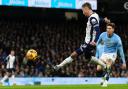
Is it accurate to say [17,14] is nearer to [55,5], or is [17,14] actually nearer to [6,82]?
[55,5]

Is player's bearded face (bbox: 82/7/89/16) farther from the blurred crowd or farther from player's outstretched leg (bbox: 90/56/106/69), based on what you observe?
the blurred crowd

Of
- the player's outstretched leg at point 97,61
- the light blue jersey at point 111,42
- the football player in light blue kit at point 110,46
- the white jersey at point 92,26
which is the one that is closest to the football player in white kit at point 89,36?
the white jersey at point 92,26

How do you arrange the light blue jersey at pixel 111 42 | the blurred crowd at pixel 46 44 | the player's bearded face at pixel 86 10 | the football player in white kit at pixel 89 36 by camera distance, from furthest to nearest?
the blurred crowd at pixel 46 44
the light blue jersey at pixel 111 42
the player's bearded face at pixel 86 10
the football player in white kit at pixel 89 36

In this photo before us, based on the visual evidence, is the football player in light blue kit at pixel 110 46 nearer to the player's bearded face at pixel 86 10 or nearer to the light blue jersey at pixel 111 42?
the light blue jersey at pixel 111 42

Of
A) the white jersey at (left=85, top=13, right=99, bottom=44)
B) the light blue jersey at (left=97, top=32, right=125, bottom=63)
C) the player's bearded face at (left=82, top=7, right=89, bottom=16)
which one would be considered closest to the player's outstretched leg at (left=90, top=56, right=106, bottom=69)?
the white jersey at (left=85, top=13, right=99, bottom=44)

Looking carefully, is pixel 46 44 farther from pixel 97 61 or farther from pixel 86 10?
pixel 86 10

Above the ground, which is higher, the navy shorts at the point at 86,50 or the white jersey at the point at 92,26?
the white jersey at the point at 92,26

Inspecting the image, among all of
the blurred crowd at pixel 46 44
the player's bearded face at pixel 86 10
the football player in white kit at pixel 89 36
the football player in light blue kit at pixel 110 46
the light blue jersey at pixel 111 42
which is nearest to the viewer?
the football player in white kit at pixel 89 36

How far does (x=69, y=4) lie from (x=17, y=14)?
480cm

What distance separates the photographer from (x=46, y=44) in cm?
3222

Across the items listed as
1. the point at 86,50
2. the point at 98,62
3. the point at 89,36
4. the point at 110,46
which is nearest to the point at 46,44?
the point at 110,46

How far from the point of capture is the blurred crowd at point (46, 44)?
29.8 meters

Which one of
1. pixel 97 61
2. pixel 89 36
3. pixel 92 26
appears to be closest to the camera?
pixel 92 26

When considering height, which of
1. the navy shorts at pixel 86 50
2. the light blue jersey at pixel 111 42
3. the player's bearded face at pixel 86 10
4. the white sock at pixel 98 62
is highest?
the player's bearded face at pixel 86 10
